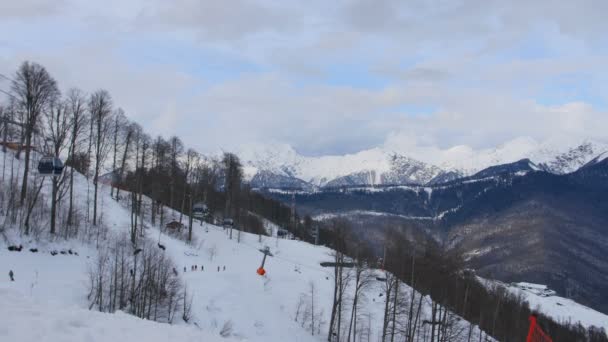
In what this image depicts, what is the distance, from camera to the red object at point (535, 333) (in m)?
11.0

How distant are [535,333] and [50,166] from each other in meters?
33.2

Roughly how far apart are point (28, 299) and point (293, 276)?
4477cm

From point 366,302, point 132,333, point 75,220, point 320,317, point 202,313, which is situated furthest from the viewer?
point 366,302

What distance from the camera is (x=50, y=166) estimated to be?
117ft

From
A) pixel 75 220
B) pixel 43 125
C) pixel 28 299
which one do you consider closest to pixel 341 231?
pixel 75 220

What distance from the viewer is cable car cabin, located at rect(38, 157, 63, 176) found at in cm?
3547

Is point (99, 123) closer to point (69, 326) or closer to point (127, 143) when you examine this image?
point (127, 143)

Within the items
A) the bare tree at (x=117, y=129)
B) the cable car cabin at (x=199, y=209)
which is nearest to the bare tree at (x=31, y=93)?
the bare tree at (x=117, y=129)

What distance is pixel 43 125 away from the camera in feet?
128

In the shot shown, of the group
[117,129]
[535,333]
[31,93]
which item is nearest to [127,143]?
[117,129]

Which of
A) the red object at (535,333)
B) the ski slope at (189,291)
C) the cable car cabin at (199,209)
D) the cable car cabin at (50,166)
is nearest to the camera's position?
the red object at (535,333)

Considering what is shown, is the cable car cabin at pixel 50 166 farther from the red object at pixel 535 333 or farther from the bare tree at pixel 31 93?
the red object at pixel 535 333

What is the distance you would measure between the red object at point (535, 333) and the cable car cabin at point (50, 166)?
3264 cm

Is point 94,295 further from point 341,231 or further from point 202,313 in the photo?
point 341,231
